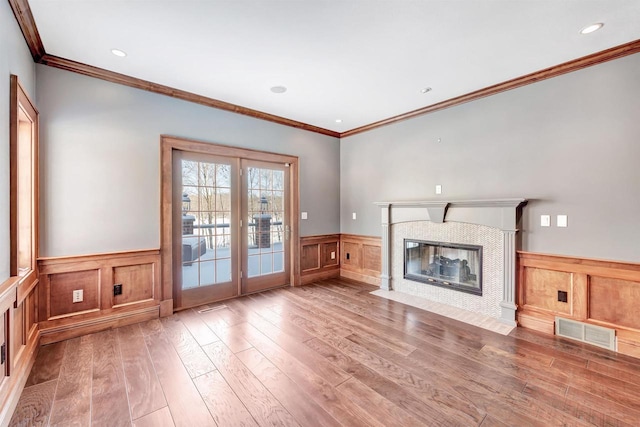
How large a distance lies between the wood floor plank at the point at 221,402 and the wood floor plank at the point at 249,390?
35 millimetres

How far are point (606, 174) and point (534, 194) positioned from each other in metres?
0.58

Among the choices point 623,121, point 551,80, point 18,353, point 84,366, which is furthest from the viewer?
point 551,80

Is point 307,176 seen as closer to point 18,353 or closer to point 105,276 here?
point 105,276

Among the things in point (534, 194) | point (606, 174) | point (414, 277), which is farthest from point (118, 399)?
point (606, 174)

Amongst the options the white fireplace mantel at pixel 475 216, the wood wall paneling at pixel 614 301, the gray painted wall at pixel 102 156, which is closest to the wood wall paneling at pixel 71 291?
the gray painted wall at pixel 102 156

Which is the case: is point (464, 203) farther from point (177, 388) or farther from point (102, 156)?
point (102, 156)

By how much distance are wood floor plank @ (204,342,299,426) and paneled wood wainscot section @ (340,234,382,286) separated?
9.27 ft

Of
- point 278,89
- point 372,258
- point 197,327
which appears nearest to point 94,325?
point 197,327

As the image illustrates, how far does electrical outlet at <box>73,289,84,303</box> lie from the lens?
2.84m

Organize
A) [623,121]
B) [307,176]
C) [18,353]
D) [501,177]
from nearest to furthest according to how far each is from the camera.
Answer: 1. [18,353]
2. [623,121]
3. [501,177]
4. [307,176]

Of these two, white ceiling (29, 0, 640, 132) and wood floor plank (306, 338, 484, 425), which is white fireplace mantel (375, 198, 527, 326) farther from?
wood floor plank (306, 338, 484, 425)

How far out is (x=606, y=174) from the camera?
2635mm

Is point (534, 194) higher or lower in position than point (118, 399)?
higher

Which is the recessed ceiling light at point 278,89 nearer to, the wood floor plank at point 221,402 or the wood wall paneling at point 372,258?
the wood wall paneling at point 372,258
